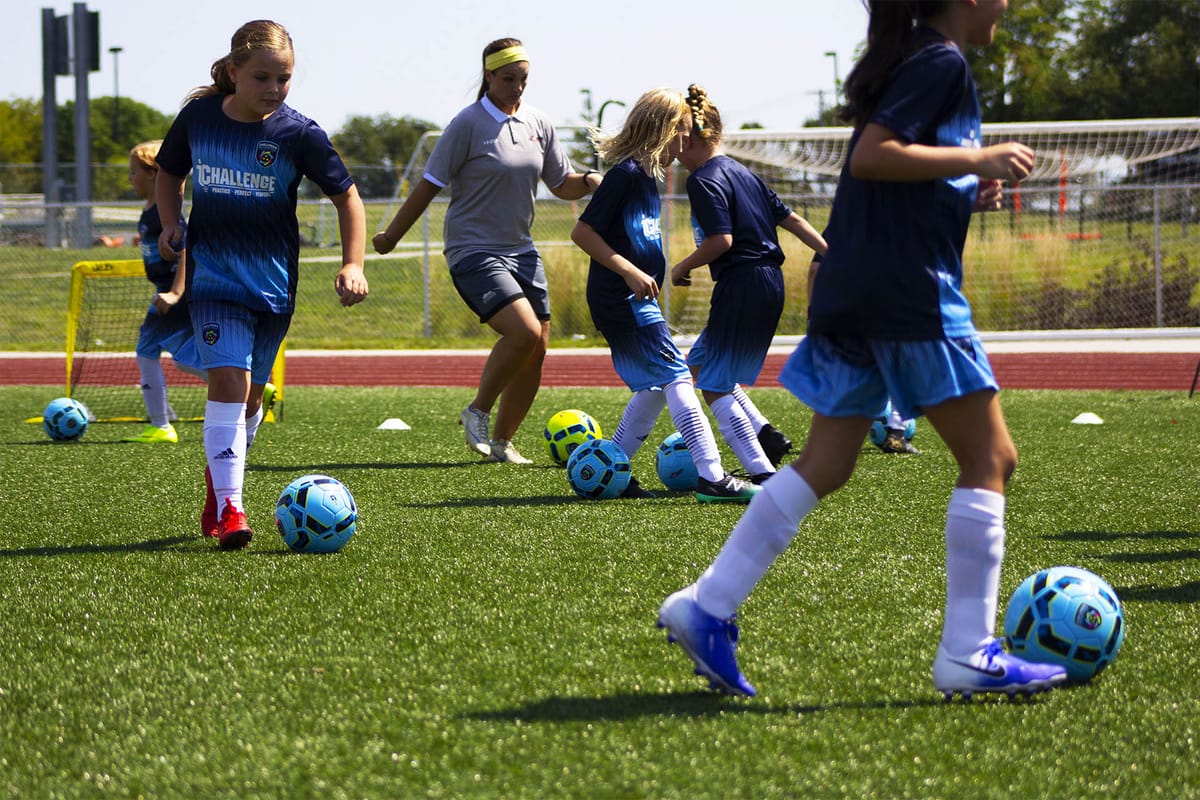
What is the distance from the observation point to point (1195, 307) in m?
20.3

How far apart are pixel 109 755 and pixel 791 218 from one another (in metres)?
4.61

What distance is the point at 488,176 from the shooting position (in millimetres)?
7816

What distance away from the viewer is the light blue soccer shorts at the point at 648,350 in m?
6.66

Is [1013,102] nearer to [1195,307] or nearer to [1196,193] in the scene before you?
[1196,193]

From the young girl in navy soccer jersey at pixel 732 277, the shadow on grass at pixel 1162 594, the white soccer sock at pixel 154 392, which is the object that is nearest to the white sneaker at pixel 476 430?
the young girl in navy soccer jersey at pixel 732 277

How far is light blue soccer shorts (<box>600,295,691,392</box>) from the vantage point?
21.9 feet

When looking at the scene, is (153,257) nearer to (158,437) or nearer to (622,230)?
(158,437)

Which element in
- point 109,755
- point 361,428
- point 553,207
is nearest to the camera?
point 109,755

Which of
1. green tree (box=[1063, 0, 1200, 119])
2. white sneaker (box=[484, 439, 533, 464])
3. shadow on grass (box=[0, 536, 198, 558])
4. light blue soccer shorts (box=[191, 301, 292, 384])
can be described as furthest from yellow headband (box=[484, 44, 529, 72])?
green tree (box=[1063, 0, 1200, 119])

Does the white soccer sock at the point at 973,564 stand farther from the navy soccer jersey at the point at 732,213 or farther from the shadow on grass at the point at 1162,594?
the navy soccer jersey at the point at 732,213

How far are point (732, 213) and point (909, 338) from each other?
137 inches

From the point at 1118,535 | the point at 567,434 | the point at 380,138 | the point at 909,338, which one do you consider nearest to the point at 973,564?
the point at 909,338

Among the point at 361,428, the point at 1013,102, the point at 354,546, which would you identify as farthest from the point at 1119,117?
the point at 354,546

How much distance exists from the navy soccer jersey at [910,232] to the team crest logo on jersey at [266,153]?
2.71m
